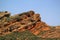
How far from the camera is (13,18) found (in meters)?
81.4

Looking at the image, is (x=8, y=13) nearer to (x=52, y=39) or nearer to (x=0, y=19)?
(x=0, y=19)

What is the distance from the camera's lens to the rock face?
3014 inches

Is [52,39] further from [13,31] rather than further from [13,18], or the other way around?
[13,18]

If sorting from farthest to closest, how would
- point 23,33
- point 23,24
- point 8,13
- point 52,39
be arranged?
point 8,13 < point 23,24 < point 23,33 < point 52,39

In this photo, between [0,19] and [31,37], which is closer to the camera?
[31,37]

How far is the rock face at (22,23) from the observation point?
76.6 metres

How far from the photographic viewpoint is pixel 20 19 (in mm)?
→ 82062

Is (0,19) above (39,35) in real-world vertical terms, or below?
above

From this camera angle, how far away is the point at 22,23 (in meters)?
80.2

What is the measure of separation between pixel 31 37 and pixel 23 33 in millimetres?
5844

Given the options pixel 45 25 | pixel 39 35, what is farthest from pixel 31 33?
pixel 45 25

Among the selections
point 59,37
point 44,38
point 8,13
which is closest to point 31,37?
point 44,38

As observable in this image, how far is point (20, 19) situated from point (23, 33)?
971 centimetres

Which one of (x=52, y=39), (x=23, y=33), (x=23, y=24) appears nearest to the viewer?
(x=52, y=39)
